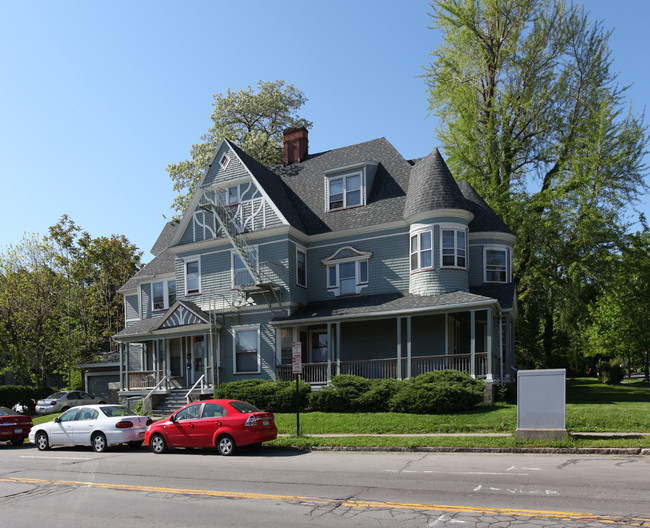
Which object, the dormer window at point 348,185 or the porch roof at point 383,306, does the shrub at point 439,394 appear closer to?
the porch roof at point 383,306

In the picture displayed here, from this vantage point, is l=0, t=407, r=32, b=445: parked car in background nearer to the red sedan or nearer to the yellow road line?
the red sedan

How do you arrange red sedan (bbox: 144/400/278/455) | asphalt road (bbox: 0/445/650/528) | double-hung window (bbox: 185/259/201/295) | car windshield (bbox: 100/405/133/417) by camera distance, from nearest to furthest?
asphalt road (bbox: 0/445/650/528), red sedan (bbox: 144/400/278/455), car windshield (bbox: 100/405/133/417), double-hung window (bbox: 185/259/201/295)

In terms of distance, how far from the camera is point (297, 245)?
2680 centimetres

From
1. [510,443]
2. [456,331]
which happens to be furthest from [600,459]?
[456,331]

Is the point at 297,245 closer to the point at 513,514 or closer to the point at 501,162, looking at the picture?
the point at 501,162

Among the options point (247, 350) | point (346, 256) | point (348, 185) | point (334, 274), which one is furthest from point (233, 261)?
point (348, 185)

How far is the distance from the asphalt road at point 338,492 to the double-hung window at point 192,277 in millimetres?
14635

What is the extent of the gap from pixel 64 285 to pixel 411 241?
83.8 feet

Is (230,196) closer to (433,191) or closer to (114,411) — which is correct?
(433,191)

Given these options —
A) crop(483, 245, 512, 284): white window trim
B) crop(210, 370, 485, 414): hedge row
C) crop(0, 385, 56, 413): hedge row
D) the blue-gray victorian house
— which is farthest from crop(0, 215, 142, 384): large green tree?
crop(483, 245, 512, 284): white window trim

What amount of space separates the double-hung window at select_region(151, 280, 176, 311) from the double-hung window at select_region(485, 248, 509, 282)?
1710 centimetres

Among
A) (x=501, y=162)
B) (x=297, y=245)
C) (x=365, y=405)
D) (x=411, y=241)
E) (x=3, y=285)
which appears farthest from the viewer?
(x=3, y=285)

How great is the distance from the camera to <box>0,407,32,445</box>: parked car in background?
2047cm

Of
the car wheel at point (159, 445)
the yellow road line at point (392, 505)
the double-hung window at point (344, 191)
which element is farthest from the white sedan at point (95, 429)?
the double-hung window at point (344, 191)
